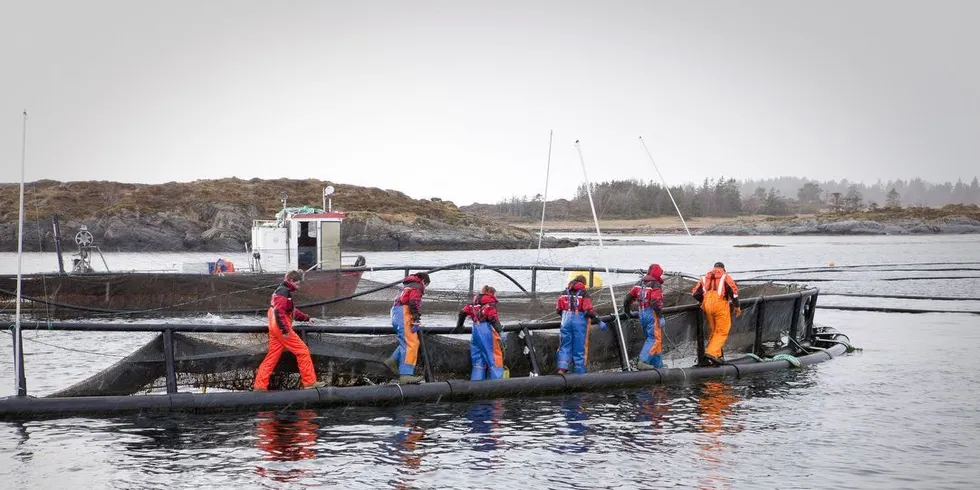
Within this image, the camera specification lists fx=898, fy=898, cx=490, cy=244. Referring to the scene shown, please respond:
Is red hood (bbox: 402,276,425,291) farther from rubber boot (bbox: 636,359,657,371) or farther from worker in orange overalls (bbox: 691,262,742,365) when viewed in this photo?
worker in orange overalls (bbox: 691,262,742,365)

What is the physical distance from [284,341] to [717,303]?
7682mm

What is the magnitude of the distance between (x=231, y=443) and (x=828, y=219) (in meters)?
199

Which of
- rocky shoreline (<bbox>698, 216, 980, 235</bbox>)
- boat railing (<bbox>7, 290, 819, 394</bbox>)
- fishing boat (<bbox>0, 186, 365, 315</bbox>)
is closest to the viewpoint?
boat railing (<bbox>7, 290, 819, 394</bbox>)

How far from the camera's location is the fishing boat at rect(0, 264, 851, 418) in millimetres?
12656

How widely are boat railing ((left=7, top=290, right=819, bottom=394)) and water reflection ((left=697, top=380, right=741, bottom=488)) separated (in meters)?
1.10

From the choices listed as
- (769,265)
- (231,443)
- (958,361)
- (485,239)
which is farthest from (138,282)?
(485,239)

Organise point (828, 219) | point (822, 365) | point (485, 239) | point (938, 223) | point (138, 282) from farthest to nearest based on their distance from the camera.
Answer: point (828, 219), point (938, 223), point (485, 239), point (138, 282), point (822, 365)

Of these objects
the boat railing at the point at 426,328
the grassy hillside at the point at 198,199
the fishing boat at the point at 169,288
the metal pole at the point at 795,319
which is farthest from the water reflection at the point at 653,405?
the grassy hillside at the point at 198,199

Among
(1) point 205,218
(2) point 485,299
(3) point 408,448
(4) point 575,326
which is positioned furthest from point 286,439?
(1) point 205,218

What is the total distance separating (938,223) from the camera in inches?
7185

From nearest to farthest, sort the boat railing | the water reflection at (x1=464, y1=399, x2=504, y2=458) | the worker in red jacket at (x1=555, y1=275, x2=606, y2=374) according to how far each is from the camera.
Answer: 1. the water reflection at (x1=464, y1=399, x2=504, y2=458)
2. the boat railing
3. the worker in red jacket at (x1=555, y1=275, x2=606, y2=374)

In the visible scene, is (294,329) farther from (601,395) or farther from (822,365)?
(822,365)

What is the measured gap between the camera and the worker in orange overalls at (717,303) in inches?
628

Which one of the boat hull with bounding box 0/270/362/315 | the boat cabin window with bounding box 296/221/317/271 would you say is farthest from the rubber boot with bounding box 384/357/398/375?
the boat cabin window with bounding box 296/221/317/271
